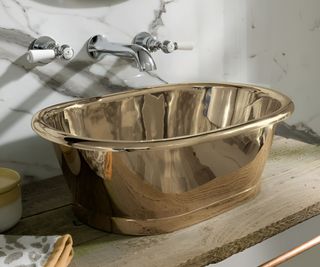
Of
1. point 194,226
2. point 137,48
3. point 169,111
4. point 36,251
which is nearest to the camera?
point 36,251

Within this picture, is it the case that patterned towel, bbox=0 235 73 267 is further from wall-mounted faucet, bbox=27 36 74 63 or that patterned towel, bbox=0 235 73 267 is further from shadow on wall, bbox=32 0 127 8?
shadow on wall, bbox=32 0 127 8

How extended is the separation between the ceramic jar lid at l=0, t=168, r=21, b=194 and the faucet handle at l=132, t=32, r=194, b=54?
0.35m

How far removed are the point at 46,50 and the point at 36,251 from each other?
33 cm

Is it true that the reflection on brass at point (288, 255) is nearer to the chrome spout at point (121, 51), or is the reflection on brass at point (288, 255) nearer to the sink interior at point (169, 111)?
the sink interior at point (169, 111)

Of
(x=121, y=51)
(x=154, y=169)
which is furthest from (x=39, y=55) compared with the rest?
(x=154, y=169)

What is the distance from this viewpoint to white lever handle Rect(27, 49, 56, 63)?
0.84 metres

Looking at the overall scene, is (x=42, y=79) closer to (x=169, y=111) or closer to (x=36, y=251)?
(x=169, y=111)

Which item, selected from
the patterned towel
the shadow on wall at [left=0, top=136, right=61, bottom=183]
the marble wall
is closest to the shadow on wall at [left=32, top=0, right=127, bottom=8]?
the marble wall

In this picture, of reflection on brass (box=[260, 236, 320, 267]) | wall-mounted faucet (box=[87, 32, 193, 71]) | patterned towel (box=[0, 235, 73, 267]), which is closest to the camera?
patterned towel (box=[0, 235, 73, 267])

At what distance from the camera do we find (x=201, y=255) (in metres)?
0.72

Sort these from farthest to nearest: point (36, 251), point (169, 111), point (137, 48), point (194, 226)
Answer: point (169, 111) < point (137, 48) < point (194, 226) < point (36, 251)

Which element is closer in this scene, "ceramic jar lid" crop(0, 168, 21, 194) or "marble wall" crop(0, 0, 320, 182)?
"ceramic jar lid" crop(0, 168, 21, 194)

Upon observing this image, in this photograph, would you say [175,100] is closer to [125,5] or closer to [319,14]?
[125,5]

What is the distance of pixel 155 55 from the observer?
3.55ft
